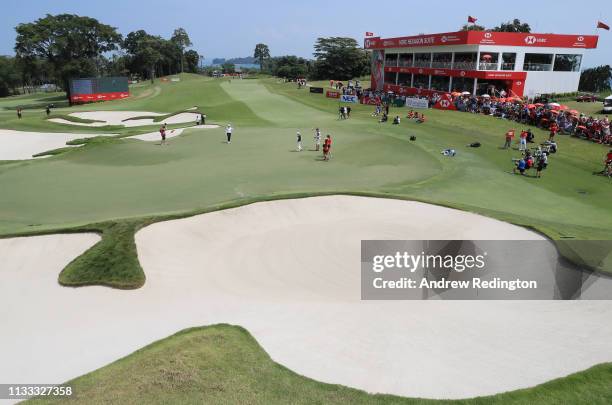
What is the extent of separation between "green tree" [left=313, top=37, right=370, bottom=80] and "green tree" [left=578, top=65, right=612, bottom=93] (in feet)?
202

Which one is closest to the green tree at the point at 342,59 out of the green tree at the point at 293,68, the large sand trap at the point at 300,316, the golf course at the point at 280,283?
the green tree at the point at 293,68

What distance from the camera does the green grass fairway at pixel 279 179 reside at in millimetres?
20219

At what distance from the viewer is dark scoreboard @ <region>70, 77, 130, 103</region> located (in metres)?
78.3

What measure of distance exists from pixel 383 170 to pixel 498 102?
3213 centimetres

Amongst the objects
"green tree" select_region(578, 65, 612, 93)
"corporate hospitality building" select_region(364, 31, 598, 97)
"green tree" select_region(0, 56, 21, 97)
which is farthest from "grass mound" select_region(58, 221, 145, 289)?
"green tree" select_region(0, 56, 21, 97)

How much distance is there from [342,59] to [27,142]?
101 m

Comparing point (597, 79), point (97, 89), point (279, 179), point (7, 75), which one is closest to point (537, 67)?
point (597, 79)

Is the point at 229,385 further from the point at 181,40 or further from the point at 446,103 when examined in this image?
the point at 181,40

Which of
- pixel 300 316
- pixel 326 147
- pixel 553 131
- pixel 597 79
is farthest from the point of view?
pixel 597 79

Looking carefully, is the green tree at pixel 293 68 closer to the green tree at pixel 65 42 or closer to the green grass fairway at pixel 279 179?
the green tree at pixel 65 42

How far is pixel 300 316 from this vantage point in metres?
13.4

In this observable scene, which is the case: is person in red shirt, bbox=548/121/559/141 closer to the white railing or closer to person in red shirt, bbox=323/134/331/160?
person in red shirt, bbox=323/134/331/160

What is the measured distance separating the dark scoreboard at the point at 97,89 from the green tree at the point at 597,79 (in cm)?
8919

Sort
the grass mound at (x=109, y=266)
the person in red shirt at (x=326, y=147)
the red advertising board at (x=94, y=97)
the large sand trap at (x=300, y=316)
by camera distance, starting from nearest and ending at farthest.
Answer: the large sand trap at (x=300, y=316)
the grass mound at (x=109, y=266)
the person in red shirt at (x=326, y=147)
the red advertising board at (x=94, y=97)
